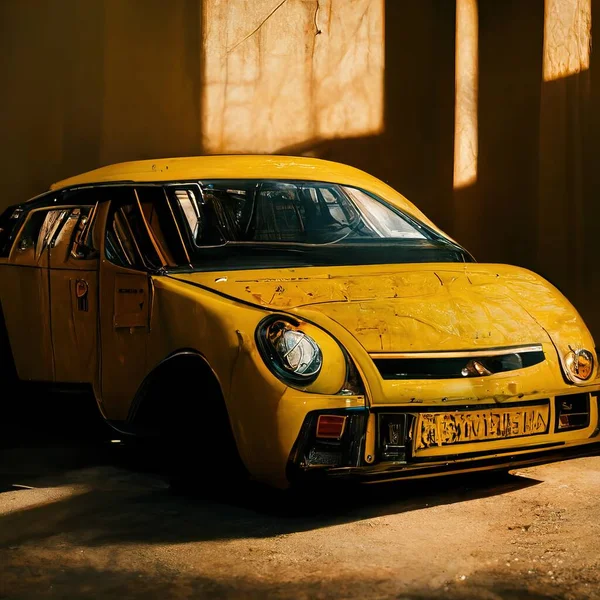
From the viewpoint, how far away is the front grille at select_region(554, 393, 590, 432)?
4.28 metres

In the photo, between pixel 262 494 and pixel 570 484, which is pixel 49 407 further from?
pixel 570 484

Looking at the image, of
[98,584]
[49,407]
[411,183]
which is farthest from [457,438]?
[411,183]

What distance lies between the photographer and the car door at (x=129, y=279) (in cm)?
471

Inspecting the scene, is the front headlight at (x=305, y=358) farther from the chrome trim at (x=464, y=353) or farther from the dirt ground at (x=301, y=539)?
the dirt ground at (x=301, y=539)

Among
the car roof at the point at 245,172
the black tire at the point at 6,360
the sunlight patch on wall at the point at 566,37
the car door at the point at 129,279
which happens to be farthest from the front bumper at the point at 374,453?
the sunlight patch on wall at the point at 566,37

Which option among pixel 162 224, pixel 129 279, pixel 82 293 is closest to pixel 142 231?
pixel 162 224

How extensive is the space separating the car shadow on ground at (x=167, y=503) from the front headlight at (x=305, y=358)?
0.35 metres

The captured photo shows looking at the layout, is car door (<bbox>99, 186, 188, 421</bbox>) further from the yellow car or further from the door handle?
the door handle

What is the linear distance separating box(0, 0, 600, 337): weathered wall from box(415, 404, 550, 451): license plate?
5729 mm

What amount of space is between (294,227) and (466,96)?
18.7ft

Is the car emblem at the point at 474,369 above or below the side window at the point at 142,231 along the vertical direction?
below

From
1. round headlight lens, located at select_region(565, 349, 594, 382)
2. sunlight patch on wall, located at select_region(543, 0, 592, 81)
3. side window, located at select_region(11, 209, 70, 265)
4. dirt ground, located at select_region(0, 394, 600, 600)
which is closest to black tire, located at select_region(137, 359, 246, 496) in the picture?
dirt ground, located at select_region(0, 394, 600, 600)

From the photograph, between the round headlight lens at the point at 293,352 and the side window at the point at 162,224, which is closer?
the round headlight lens at the point at 293,352

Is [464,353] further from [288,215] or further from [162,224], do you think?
[162,224]
